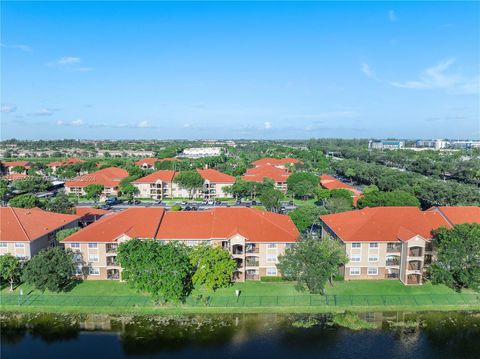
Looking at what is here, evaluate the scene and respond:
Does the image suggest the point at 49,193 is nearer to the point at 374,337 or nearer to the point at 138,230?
the point at 138,230

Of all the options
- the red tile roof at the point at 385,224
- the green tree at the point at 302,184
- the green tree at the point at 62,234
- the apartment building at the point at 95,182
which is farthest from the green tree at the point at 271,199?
the apartment building at the point at 95,182

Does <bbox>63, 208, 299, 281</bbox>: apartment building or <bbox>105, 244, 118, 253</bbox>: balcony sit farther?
<bbox>105, 244, 118, 253</bbox>: balcony

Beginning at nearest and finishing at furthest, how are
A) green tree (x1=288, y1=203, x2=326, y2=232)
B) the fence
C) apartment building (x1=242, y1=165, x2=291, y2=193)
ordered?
the fence
green tree (x1=288, y1=203, x2=326, y2=232)
apartment building (x1=242, y1=165, x2=291, y2=193)

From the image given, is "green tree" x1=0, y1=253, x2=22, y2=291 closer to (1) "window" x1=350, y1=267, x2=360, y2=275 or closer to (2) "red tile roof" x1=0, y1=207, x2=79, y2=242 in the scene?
(2) "red tile roof" x1=0, y1=207, x2=79, y2=242

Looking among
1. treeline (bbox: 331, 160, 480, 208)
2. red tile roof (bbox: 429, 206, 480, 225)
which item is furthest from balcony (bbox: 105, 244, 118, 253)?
treeline (bbox: 331, 160, 480, 208)

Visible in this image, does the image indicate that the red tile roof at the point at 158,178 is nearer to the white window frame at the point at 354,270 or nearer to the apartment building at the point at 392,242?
the apartment building at the point at 392,242

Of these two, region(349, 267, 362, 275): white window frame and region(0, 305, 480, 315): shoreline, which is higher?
region(349, 267, 362, 275): white window frame
